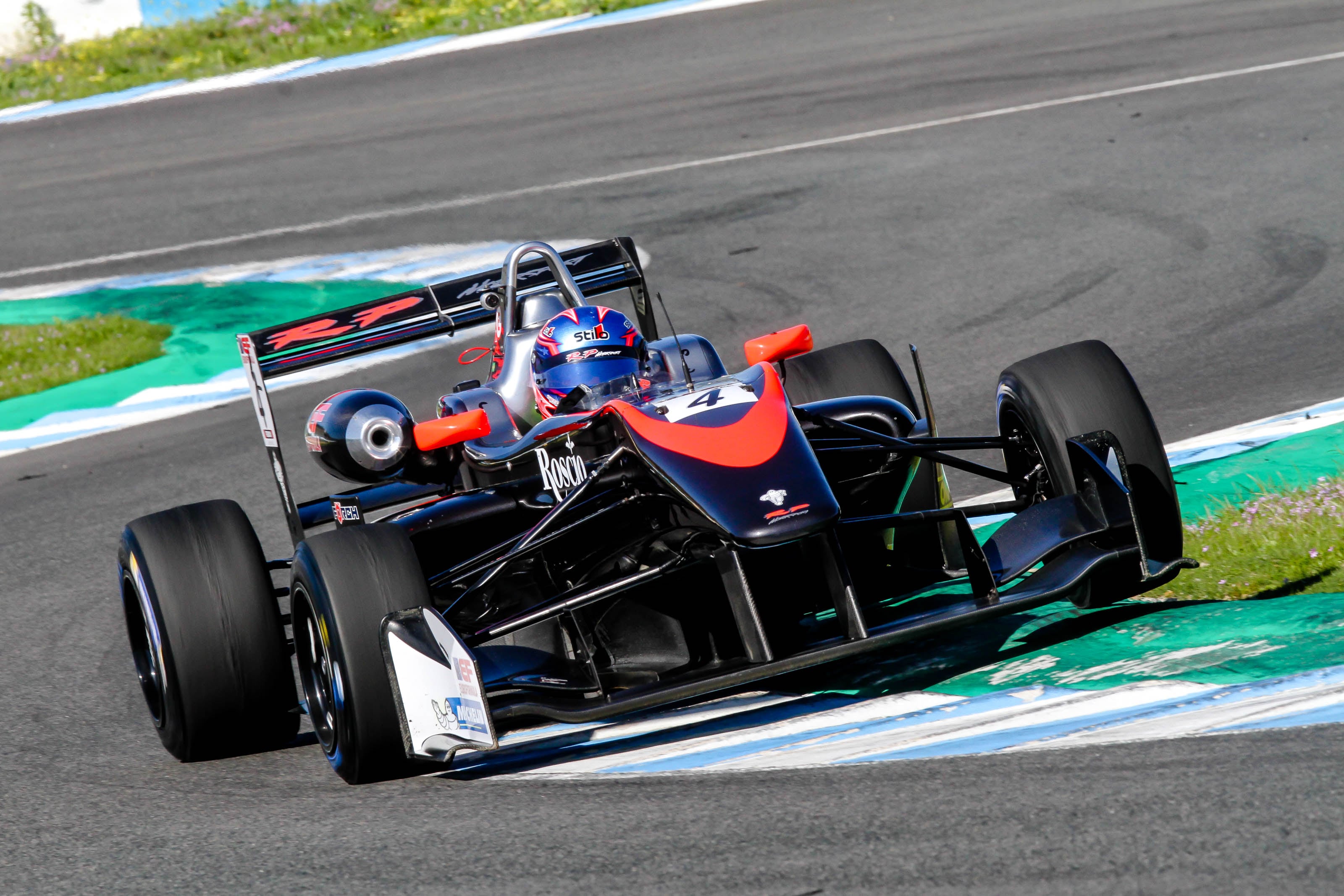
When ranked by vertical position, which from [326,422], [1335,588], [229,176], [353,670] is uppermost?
[229,176]

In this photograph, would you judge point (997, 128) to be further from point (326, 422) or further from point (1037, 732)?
point (1037, 732)

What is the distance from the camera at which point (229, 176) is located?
14.6 m

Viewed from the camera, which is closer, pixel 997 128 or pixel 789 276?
pixel 789 276

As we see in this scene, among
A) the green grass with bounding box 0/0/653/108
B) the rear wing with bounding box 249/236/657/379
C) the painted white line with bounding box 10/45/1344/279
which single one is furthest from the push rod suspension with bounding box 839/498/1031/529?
the green grass with bounding box 0/0/653/108

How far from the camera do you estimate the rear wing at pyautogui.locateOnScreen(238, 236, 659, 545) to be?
579cm

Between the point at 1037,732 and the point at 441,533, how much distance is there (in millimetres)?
2236

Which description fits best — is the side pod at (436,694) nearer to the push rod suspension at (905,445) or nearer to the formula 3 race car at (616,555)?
the formula 3 race car at (616,555)

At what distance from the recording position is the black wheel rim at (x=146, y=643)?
493 cm

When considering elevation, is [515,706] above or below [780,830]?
above

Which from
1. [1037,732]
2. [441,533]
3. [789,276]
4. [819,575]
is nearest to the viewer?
[1037,732]

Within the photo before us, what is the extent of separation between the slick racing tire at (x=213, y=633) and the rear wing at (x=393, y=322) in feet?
2.13

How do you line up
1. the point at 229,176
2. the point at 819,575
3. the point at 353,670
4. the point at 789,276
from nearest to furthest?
1. the point at 353,670
2. the point at 819,575
3. the point at 789,276
4. the point at 229,176

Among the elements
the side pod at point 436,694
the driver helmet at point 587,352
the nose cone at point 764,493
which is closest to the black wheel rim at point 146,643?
the side pod at point 436,694

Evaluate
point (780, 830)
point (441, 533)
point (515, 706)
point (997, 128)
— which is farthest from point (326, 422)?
point (997, 128)
